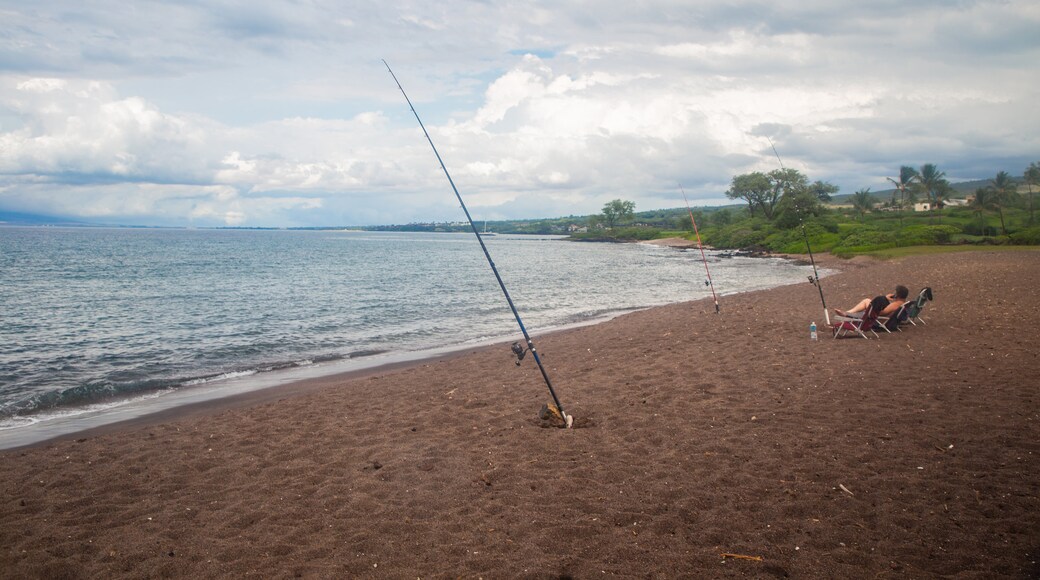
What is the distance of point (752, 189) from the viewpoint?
12256 cm

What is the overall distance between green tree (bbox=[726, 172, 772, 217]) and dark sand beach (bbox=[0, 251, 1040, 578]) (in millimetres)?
119634

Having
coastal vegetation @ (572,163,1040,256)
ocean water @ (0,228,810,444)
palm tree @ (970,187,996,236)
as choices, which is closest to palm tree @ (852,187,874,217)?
coastal vegetation @ (572,163,1040,256)

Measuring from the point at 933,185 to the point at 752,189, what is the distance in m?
35.2

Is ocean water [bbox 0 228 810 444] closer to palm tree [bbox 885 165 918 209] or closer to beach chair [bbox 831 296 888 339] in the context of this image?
beach chair [bbox 831 296 888 339]

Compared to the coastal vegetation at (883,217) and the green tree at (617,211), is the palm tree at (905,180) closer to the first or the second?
the coastal vegetation at (883,217)

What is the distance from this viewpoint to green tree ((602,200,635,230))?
19150cm

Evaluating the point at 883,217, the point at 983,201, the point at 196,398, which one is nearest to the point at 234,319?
the point at 196,398

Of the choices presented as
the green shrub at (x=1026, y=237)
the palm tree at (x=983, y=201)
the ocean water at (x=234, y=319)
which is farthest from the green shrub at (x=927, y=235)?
the ocean water at (x=234, y=319)

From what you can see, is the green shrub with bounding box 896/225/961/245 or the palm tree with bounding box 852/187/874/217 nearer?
the green shrub with bounding box 896/225/961/245

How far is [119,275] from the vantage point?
45.9 meters

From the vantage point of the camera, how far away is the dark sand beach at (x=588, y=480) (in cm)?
482

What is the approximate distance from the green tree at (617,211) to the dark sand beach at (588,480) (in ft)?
601

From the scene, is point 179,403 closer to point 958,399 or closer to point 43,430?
point 43,430

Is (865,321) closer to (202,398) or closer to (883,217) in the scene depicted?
(202,398)
